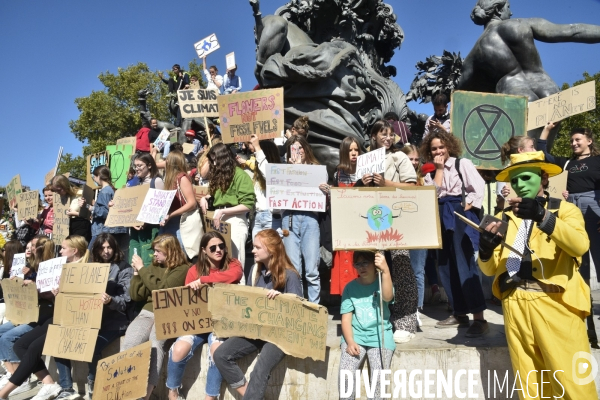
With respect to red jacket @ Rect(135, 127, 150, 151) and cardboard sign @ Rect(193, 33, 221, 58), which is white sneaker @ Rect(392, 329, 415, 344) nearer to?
cardboard sign @ Rect(193, 33, 221, 58)

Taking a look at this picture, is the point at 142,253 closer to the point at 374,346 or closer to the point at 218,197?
the point at 218,197

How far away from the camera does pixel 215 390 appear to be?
14.7ft

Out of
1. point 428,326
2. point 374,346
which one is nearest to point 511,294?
point 374,346

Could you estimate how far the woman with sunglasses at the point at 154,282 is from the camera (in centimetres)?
495

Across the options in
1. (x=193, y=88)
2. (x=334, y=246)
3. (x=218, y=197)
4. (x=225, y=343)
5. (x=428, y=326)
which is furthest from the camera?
(x=193, y=88)

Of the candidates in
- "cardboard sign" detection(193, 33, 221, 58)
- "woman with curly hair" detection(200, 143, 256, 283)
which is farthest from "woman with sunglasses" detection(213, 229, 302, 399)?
"cardboard sign" detection(193, 33, 221, 58)

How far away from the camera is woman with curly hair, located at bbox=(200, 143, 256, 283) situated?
571 centimetres

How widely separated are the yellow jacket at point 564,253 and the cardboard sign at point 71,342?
351 centimetres

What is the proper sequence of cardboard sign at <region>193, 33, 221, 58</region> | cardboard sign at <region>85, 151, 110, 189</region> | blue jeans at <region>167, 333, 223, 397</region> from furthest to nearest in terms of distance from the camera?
cardboard sign at <region>193, 33, 221, 58</region> < cardboard sign at <region>85, 151, 110, 189</region> < blue jeans at <region>167, 333, 223, 397</region>

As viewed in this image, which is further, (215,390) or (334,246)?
(215,390)

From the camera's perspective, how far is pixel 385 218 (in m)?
4.30

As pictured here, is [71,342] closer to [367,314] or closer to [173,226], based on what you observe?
[173,226]

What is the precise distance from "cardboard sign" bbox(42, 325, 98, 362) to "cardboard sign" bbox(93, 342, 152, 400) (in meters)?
0.32

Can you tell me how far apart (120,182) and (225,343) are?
18.5 ft
